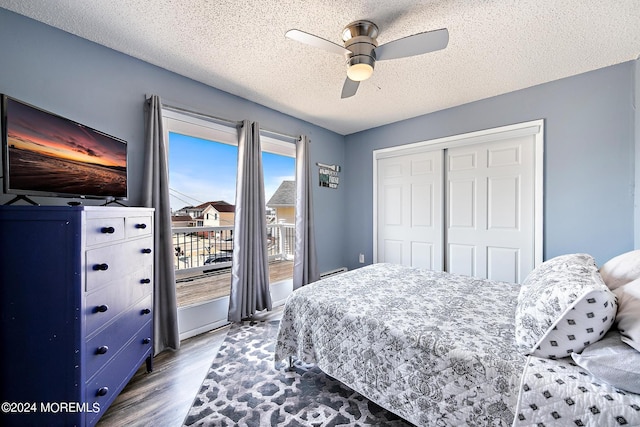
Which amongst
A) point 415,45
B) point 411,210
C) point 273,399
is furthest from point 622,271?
point 411,210

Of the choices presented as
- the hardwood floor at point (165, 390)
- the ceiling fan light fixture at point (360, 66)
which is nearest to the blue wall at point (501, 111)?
the hardwood floor at point (165, 390)

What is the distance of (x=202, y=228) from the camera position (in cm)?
354

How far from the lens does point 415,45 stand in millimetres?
1564

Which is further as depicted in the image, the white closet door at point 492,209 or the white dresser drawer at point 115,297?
the white closet door at point 492,209

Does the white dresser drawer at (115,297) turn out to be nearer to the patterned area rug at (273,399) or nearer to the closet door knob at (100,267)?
the closet door knob at (100,267)

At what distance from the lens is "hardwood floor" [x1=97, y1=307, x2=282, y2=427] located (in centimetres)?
147

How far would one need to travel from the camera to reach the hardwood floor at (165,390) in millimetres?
1472

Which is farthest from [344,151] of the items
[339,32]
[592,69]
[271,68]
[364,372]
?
[364,372]

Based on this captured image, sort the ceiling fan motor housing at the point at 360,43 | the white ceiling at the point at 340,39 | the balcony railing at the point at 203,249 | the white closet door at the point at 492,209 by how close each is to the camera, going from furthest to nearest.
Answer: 1. the balcony railing at the point at 203,249
2. the white closet door at the point at 492,209
3. the ceiling fan motor housing at the point at 360,43
4. the white ceiling at the point at 340,39

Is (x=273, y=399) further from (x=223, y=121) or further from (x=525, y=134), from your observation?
(x=525, y=134)

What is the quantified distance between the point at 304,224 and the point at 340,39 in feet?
6.94

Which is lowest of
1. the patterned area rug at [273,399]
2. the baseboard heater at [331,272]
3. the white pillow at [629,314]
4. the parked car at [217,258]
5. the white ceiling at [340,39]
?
the patterned area rug at [273,399]

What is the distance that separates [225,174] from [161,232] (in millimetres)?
1193

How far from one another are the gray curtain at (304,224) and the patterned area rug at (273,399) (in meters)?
1.32
